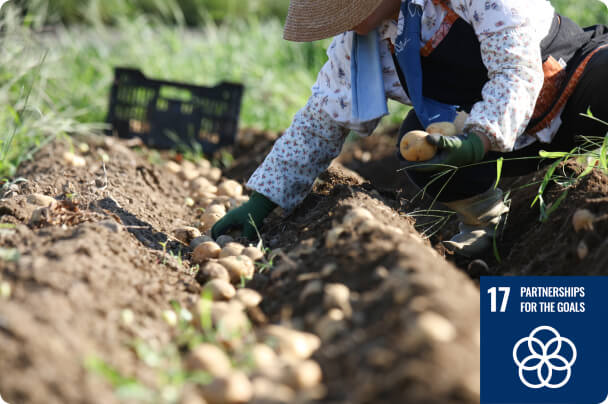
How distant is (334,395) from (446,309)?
0.23 metres

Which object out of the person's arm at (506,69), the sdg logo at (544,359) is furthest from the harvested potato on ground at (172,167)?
the sdg logo at (544,359)

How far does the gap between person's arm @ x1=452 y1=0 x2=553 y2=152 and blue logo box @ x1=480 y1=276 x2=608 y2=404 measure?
517mm

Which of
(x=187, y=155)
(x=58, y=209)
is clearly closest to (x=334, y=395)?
(x=58, y=209)

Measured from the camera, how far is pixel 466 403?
0.85 meters

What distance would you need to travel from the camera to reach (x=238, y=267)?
1.56 metres

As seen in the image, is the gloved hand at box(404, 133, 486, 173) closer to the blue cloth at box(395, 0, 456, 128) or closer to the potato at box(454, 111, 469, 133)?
the potato at box(454, 111, 469, 133)

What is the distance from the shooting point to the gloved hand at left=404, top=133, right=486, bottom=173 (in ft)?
5.26

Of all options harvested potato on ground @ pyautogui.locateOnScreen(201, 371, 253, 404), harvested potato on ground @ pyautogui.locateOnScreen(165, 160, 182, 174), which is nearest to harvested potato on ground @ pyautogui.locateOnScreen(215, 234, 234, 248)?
harvested potato on ground @ pyautogui.locateOnScreen(201, 371, 253, 404)

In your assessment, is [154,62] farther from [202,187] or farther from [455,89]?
[455,89]

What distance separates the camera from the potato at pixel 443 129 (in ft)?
5.62

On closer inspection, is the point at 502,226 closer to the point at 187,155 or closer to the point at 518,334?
the point at 518,334

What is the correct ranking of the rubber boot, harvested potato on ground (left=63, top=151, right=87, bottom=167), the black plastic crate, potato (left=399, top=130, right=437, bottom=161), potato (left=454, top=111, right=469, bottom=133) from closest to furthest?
potato (left=399, top=130, right=437, bottom=161) → potato (left=454, top=111, right=469, bottom=133) → the rubber boot → harvested potato on ground (left=63, top=151, right=87, bottom=167) → the black plastic crate

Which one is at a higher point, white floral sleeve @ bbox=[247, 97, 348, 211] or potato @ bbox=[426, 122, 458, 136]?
potato @ bbox=[426, 122, 458, 136]

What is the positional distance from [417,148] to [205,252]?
A: 0.68 metres
